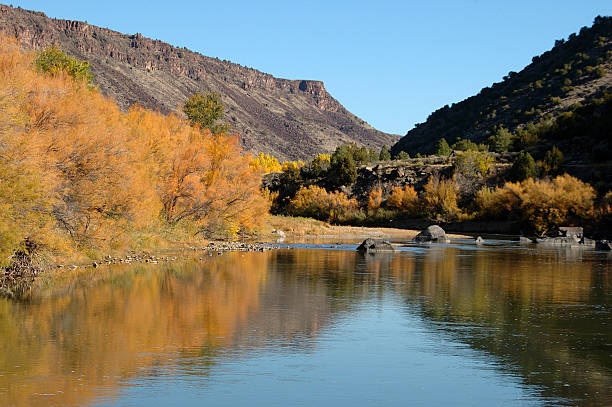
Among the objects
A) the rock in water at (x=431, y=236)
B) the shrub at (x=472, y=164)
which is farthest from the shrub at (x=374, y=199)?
the rock in water at (x=431, y=236)

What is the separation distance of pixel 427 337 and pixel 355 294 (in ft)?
21.4

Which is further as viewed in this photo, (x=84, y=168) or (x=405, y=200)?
(x=405, y=200)

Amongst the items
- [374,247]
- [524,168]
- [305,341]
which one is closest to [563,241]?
[374,247]

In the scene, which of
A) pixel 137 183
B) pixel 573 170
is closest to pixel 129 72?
pixel 573 170

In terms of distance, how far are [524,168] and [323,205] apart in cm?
2745

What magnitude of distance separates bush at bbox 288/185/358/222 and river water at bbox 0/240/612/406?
62.0m

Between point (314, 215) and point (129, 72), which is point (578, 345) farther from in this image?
point (129, 72)

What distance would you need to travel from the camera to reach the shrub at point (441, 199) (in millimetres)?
77688

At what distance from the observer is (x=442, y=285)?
76.8 ft

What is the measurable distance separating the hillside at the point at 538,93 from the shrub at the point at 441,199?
1820 centimetres

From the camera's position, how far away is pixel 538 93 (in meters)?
119

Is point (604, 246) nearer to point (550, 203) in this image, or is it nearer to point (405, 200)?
point (550, 203)

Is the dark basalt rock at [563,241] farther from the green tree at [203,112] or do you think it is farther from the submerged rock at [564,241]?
the green tree at [203,112]

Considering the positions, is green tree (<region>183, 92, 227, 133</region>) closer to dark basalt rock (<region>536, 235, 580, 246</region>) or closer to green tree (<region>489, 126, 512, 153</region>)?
dark basalt rock (<region>536, 235, 580, 246</region>)
